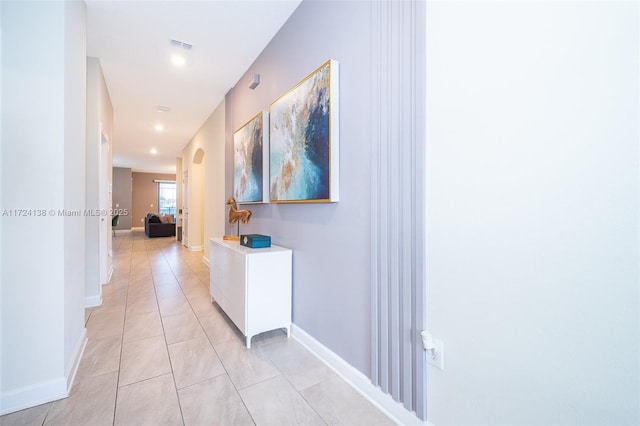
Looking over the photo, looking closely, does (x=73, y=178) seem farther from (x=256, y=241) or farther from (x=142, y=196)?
(x=142, y=196)

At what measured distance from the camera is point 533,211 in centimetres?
94

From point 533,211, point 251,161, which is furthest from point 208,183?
point 533,211

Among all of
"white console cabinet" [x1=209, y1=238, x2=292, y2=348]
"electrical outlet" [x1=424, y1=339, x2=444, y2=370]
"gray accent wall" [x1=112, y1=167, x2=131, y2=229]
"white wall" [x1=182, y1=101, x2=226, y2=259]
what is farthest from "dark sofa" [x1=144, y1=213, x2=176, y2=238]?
"electrical outlet" [x1=424, y1=339, x2=444, y2=370]

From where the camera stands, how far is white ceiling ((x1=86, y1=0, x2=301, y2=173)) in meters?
2.28

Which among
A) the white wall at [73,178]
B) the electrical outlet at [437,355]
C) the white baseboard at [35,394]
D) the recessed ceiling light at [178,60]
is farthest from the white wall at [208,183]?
the electrical outlet at [437,355]

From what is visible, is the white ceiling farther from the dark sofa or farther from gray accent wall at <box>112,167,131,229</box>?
gray accent wall at <box>112,167,131,229</box>

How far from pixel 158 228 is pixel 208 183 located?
209 inches

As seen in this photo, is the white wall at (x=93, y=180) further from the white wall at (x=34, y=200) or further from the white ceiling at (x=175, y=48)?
the white wall at (x=34, y=200)

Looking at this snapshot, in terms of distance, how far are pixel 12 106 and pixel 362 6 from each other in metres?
1.95

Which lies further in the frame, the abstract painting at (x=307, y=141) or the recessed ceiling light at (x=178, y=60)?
the recessed ceiling light at (x=178, y=60)

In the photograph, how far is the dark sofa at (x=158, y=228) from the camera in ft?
30.1

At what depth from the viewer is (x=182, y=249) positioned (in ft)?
22.7

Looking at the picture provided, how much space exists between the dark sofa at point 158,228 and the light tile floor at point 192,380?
7.09 meters

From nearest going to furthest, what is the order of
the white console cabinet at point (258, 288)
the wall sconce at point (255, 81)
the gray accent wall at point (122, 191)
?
the white console cabinet at point (258, 288) < the wall sconce at point (255, 81) < the gray accent wall at point (122, 191)
